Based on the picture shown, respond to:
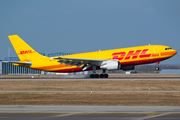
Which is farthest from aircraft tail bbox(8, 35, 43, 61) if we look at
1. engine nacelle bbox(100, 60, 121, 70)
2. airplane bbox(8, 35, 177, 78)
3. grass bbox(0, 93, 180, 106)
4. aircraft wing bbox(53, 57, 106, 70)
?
grass bbox(0, 93, 180, 106)

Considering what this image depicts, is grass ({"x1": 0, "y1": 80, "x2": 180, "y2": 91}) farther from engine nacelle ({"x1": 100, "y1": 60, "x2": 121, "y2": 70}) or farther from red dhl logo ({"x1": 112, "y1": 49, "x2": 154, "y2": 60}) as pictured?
red dhl logo ({"x1": 112, "y1": 49, "x2": 154, "y2": 60})

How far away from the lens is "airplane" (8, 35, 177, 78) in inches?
1858

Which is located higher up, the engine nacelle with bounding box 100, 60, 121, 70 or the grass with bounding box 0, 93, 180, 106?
the engine nacelle with bounding box 100, 60, 121, 70

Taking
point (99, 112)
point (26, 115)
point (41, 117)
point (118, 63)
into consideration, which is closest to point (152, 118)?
point (99, 112)

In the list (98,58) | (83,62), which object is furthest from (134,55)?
(83,62)

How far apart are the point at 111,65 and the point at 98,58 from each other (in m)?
3.79

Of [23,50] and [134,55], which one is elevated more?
[23,50]

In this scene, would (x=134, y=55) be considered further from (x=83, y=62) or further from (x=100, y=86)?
(x=100, y=86)

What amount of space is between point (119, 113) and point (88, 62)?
114 feet

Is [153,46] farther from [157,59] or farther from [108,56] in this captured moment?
[108,56]

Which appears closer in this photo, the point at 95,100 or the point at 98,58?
the point at 95,100

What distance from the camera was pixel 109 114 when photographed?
14.5 meters

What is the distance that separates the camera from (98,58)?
5028 cm

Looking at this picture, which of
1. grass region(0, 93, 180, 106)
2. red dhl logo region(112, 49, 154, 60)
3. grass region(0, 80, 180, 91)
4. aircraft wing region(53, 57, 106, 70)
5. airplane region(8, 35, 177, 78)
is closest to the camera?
grass region(0, 93, 180, 106)
